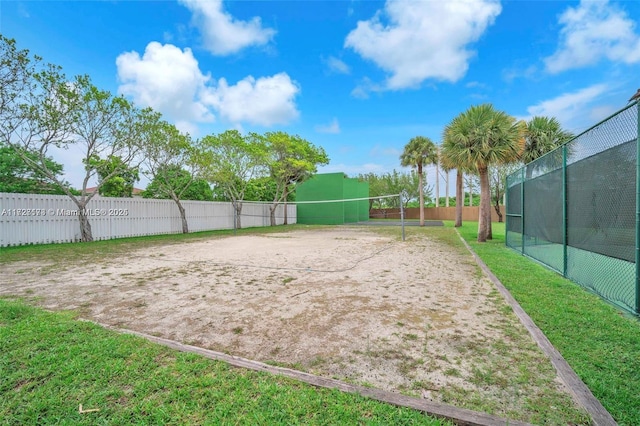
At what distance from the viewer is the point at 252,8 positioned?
34.0 ft

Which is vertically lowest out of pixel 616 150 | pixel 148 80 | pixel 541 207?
pixel 541 207

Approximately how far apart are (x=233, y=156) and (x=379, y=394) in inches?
638

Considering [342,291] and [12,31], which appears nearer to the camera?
[342,291]

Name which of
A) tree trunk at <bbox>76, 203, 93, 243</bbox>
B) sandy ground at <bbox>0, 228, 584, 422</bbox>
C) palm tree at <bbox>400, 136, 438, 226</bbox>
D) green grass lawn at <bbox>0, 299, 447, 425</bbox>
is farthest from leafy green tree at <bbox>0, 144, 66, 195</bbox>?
palm tree at <bbox>400, 136, 438, 226</bbox>

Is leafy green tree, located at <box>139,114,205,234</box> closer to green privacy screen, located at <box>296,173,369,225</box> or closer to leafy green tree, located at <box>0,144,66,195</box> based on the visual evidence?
leafy green tree, located at <box>0,144,66,195</box>

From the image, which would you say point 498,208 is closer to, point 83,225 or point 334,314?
point 334,314

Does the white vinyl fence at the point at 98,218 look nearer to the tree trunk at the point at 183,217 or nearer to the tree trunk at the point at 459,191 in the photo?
the tree trunk at the point at 183,217

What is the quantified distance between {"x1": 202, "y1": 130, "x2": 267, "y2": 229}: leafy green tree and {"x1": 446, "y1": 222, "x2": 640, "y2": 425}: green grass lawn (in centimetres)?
1444

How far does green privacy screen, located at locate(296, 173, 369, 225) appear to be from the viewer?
24266mm

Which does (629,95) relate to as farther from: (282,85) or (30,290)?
(30,290)

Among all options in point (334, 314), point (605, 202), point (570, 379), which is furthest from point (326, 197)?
point (570, 379)

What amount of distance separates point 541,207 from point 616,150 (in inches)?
110

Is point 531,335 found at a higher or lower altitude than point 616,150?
lower

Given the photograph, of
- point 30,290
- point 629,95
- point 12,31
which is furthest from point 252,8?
point 629,95
